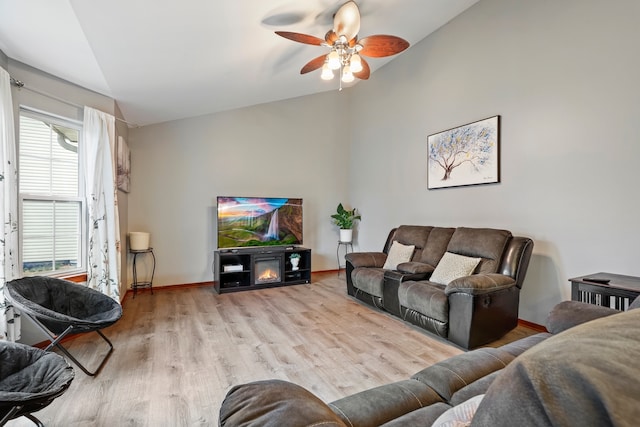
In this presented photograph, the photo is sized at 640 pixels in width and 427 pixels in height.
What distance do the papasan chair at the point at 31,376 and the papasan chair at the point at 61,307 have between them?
330 mm

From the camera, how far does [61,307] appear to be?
7.98 ft

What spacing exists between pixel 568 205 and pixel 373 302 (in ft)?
7.26

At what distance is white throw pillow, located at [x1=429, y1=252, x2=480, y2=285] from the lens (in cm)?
303

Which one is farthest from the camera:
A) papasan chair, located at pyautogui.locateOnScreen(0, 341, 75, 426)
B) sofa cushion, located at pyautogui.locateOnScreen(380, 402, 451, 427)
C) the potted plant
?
the potted plant

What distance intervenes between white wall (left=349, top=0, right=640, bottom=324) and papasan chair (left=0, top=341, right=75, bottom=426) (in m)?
3.85

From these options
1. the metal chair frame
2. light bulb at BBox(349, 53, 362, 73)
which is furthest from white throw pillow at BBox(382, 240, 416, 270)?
the metal chair frame

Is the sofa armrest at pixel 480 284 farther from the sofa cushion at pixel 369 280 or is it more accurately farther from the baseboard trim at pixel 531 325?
the sofa cushion at pixel 369 280

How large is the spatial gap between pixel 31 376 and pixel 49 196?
191cm

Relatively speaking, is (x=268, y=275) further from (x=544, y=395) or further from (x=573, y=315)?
(x=544, y=395)

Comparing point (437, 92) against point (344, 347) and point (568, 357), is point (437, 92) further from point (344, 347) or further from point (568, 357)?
point (568, 357)

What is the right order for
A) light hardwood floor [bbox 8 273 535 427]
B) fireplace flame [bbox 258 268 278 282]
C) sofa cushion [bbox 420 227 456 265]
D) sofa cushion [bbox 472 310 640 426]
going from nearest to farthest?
sofa cushion [bbox 472 310 640 426] < light hardwood floor [bbox 8 273 535 427] < sofa cushion [bbox 420 227 456 265] < fireplace flame [bbox 258 268 278 282]

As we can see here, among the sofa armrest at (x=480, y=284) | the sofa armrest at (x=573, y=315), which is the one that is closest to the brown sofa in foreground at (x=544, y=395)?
the sofa armrest at (x=573, y=315)

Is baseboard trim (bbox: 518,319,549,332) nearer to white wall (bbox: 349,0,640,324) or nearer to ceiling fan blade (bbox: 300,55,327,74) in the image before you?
white wall (bbox: 349,0,640,324)

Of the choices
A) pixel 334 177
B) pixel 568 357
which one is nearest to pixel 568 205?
pixel 568 357
